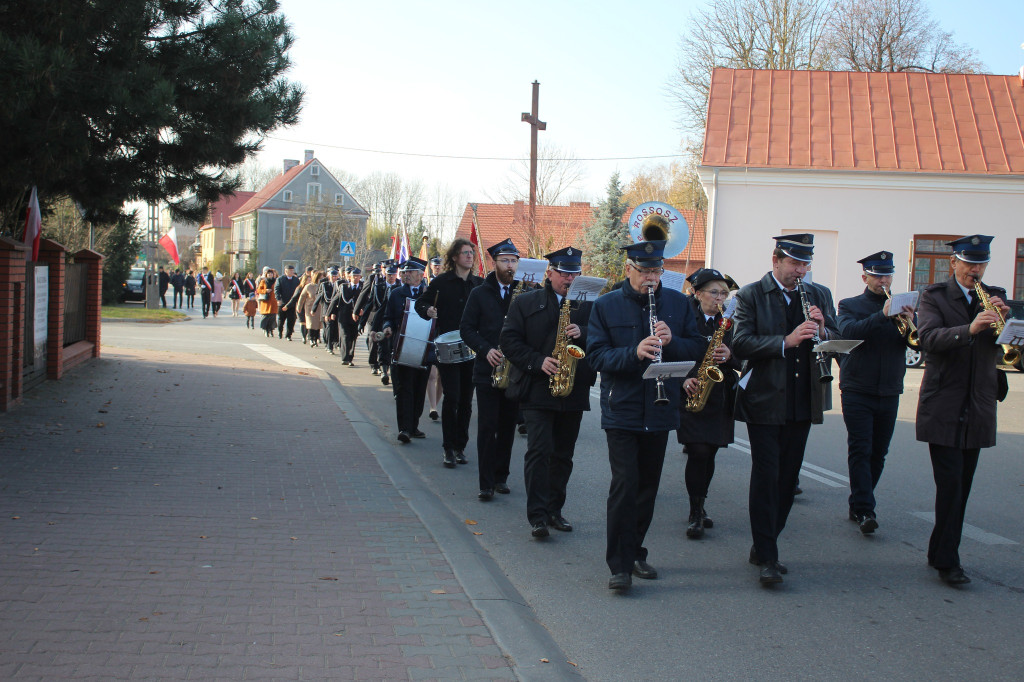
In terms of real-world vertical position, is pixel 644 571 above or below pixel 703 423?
below

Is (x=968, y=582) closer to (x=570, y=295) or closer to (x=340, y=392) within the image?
(x=570, y=295)

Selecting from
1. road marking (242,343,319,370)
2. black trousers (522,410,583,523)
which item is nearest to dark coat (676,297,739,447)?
black trousers (522,410,583,523)

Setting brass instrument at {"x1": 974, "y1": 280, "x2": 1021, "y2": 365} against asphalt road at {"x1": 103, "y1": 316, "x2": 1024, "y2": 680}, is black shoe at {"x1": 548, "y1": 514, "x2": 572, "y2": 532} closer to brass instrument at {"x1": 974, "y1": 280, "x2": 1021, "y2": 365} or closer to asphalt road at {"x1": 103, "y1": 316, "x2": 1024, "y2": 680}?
asphalt road at {"x1": 103, "y1": 316, "x2": 1024, "y2": 680}

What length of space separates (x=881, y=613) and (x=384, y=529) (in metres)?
3.07

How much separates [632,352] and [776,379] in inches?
37.6

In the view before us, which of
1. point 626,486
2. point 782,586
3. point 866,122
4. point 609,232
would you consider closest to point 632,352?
point 626,486

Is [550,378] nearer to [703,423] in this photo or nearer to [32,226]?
[703,423]

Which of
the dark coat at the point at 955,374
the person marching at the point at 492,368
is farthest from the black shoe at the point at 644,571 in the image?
the person marching at the point at 492,368

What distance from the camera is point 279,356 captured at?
20.1 metres

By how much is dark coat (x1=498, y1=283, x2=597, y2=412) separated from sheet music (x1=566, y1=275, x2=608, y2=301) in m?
0.08

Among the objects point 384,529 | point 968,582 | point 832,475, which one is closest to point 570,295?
point 384,529

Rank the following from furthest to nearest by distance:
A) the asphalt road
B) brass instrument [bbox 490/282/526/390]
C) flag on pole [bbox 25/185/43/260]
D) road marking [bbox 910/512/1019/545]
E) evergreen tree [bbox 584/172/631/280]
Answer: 1. evergreen tree [bbox 584/172/631/280]
2. flag on pole [bbox 25/185/43/260]
3. brass instrument [bbox 490/282/526/390]
4. road marking [bbox 910/512/1019/545]
5. the asphalt road

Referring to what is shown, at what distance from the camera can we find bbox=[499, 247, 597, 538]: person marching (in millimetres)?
6500

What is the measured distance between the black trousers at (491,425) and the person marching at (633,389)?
207 cm
